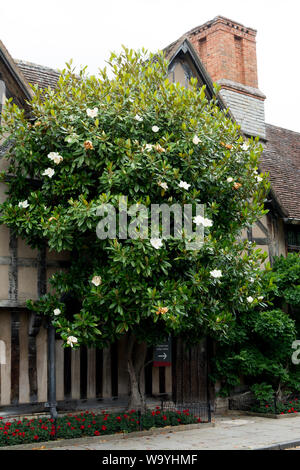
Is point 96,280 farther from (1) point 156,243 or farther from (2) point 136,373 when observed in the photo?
(2) point 136,373

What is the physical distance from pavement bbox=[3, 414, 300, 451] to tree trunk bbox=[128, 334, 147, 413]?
2.71 ft

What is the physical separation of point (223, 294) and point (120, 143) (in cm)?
303

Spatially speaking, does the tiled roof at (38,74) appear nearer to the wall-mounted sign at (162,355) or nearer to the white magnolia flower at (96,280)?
the white magnolia flower at (96,280)

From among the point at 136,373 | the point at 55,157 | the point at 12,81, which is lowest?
the point at 136,373

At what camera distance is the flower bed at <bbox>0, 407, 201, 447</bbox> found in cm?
Result: 815

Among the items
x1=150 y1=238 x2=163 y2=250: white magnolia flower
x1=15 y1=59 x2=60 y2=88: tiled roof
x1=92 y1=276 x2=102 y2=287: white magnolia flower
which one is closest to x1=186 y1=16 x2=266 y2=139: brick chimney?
x1=15 y1=59 x2=60 y2=88: tiled roof

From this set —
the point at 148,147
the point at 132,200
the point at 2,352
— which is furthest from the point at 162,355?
the point at 148,147

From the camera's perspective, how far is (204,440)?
8.78 m

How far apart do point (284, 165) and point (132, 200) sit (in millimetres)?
8364

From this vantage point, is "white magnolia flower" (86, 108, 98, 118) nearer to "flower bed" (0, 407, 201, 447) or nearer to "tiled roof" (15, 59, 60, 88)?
"tiled roof" (15, 59, 60, 88)

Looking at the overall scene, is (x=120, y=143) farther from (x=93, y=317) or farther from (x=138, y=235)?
(x=93, y=317)

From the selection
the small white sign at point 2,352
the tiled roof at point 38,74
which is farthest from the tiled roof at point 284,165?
the small white sign at point 2,352
